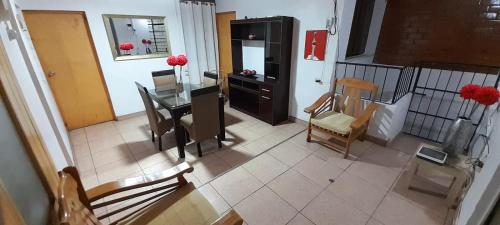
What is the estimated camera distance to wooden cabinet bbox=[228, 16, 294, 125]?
3203mm

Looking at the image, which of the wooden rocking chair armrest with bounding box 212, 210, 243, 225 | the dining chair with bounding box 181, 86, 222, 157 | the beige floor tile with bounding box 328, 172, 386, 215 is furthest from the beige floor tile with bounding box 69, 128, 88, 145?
the beige floor tile with bounding box 328, 172, 386, 215

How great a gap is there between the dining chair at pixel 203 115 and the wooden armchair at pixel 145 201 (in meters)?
0.96

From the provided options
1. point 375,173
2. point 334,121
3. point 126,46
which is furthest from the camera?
point 126,46

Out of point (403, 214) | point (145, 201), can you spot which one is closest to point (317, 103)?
point (403, 214)

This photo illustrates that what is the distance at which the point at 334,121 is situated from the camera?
2719mm

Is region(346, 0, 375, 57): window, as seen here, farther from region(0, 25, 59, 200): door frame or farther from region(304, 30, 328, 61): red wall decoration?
region(0, 25, 59, 200): door frame

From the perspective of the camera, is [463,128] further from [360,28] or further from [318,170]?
[360,28]

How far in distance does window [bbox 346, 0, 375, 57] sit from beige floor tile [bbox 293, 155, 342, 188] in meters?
2.00

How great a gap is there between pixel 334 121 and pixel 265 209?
1488mm

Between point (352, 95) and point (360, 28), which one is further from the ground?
point (360, 28)

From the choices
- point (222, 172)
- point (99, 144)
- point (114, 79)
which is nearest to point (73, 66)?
point (114, 79)

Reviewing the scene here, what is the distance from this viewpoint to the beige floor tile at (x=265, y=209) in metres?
1.79

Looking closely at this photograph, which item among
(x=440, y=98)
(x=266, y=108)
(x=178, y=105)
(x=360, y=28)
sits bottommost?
(x=266, y=108)

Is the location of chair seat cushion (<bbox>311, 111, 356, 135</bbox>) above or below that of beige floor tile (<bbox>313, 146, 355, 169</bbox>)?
above
